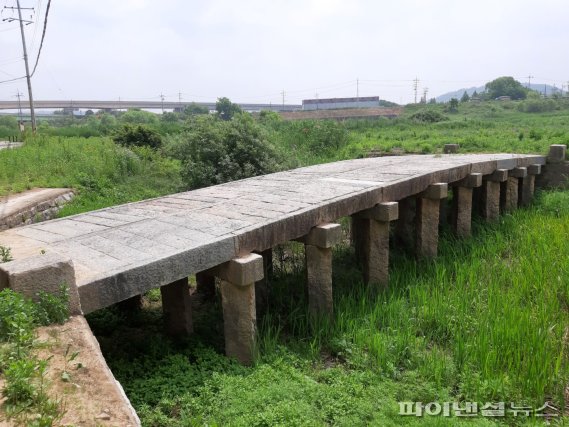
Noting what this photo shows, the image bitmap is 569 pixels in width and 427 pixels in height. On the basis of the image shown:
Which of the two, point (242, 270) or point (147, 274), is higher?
point (147, 274)

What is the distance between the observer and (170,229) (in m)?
4.53

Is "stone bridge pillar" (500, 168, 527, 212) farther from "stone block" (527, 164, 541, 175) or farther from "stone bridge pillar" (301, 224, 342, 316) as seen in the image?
"stone bridge pillar" (301, 224, 342, 316)

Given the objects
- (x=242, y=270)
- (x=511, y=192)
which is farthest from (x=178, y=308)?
(x=511, y=192)

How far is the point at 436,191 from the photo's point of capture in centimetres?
679

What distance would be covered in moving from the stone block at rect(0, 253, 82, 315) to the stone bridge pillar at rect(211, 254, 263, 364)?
134cm

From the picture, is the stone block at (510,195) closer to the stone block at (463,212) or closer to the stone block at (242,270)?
the stone block at (463,212)

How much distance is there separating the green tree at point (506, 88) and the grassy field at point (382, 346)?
67.6 m

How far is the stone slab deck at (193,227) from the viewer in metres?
3.61

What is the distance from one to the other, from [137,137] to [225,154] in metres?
7.82

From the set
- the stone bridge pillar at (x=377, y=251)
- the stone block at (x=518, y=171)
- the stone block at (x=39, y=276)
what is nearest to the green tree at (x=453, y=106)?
the stone block at (x=518, y=171)

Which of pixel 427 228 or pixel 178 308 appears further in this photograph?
pixel 427 228

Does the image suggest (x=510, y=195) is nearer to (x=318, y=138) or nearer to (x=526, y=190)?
(x=526, y=190)

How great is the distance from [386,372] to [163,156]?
13482 millimetres

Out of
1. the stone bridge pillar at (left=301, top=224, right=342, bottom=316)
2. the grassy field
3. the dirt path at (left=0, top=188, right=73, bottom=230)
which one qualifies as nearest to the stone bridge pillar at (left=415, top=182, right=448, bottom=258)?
the grassy field
